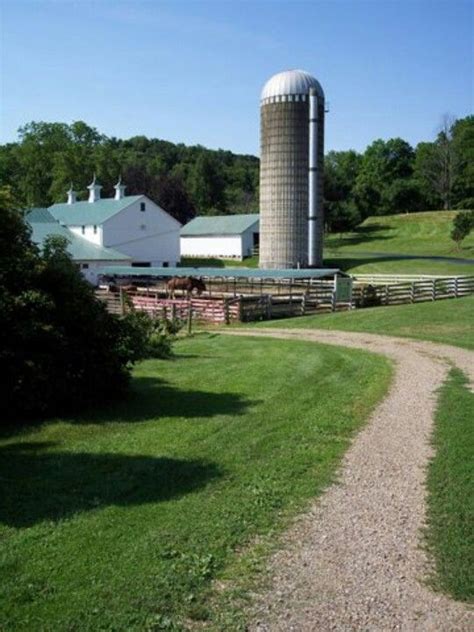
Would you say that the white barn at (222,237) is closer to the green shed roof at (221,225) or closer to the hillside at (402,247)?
the green shed roof at (221,225)

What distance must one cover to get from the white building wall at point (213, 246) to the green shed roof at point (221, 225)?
51 cm

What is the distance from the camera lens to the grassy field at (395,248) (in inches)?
2207

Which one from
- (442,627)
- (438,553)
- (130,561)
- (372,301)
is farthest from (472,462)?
(372,301)

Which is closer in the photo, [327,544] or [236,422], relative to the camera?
[327,544]

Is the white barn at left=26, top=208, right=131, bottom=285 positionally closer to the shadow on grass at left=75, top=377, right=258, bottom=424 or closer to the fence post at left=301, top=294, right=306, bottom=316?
the fence post at left=301, top=294, right=306, bottom=316

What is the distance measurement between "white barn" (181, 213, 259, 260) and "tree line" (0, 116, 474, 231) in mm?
13461

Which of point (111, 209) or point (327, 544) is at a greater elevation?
point (111, 209)

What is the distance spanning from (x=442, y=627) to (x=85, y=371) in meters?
8.62

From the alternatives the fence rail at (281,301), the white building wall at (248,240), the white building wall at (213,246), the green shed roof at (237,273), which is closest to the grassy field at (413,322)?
the fence rail at (281,301)

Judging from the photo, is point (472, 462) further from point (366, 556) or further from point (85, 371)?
point (85, 371)

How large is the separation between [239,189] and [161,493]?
375ft

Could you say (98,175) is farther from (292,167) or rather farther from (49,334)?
(49,334)

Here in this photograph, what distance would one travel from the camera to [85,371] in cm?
1295

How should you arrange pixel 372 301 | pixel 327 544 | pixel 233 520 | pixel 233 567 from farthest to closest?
pixel 372 301 → pixel 233 520 → pixel 327 544 → pixel 233 567
